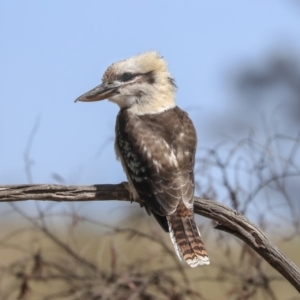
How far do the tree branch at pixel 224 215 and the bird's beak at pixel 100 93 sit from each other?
3.79 feet

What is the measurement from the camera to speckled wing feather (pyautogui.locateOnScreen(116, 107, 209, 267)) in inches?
177

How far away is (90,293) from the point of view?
5.59 meters

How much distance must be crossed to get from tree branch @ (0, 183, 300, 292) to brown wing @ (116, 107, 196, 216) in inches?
22.0

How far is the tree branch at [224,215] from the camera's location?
3719 mm

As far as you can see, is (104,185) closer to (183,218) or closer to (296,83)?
(183,218)

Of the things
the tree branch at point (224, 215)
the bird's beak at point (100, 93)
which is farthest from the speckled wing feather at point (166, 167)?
the tree branch at point (224, 215)

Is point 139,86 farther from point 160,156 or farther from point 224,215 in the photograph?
point 224,215

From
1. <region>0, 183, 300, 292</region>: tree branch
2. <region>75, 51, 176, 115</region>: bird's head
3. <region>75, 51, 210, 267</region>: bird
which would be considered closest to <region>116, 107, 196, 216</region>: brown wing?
<region>75, 51, 210, 267</region>: bird

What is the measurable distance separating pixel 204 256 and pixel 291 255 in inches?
290

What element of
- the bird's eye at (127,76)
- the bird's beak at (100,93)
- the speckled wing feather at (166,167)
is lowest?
the speckled wing feather at (166,167)

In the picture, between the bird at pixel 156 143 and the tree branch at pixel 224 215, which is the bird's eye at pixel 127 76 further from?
the tree branch at pixel 224 215

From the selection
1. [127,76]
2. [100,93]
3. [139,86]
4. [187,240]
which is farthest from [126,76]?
[187,240]

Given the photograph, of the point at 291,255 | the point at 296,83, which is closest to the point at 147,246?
the point at 291,255

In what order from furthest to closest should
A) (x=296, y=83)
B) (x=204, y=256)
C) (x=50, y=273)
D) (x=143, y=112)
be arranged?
(x=296, y=83) → (x=50, y=273) → (x=143, y=112) → (x=204, y=256)
